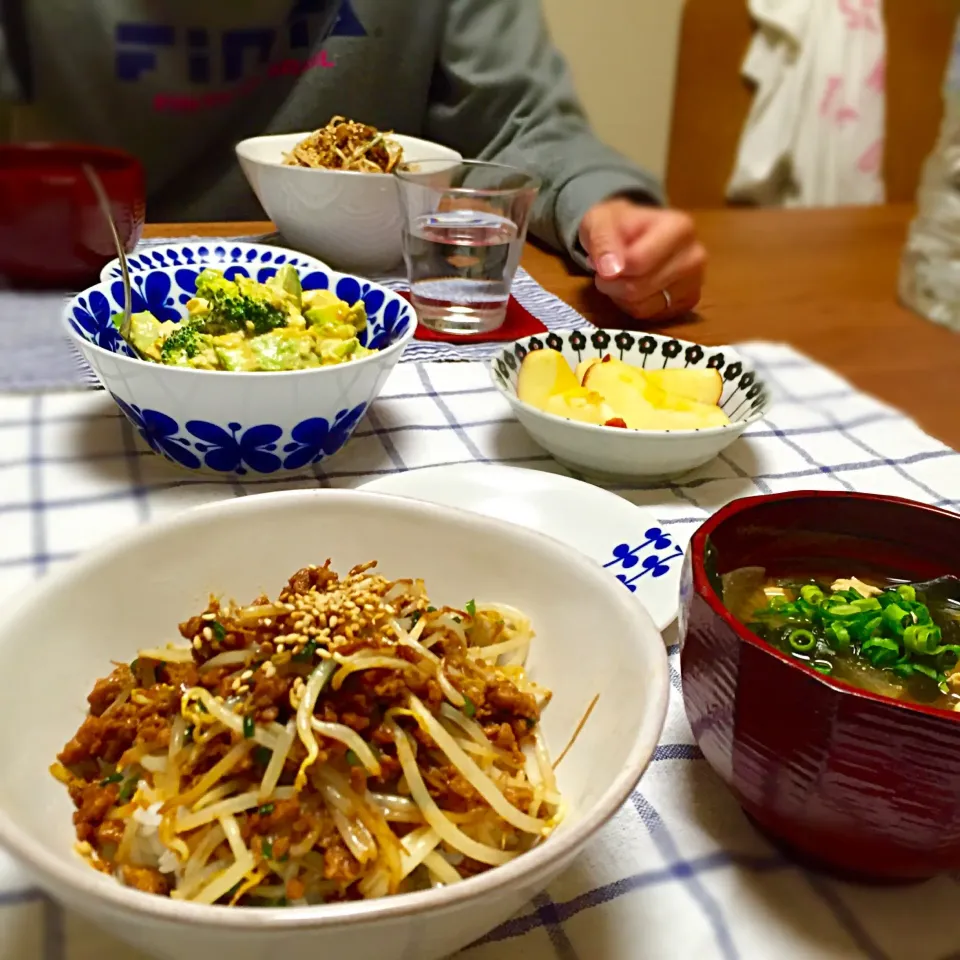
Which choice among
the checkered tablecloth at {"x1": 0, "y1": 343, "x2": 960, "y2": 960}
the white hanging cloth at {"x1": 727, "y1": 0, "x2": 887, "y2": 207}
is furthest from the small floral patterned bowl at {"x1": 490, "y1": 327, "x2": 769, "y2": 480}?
the white hanging cloth at {"x1": 727, "y1": 0, "x2": 887, "y2": 207}

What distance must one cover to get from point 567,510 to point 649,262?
1.92ft

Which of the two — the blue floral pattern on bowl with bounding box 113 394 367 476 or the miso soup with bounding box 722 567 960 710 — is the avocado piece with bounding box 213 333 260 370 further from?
the miso soup with bounding box 722 567 960 710

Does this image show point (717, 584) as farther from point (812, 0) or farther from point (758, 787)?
point (812, 0)

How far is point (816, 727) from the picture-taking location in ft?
1.31

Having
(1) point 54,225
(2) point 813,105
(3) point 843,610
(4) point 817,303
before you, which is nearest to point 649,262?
(4) point 817,303

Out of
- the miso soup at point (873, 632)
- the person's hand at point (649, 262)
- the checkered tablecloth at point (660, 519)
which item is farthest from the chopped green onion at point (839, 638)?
the person's hand at point (649, 262)

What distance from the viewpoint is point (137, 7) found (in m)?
1.66

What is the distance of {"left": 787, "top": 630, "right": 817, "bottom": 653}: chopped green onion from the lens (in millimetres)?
466

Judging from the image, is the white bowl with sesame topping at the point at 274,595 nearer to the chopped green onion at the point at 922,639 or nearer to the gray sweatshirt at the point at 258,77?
the chopped green onion at the point at 922,639

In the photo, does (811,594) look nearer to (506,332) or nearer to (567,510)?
(567,510)

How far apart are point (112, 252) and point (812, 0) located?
243cm

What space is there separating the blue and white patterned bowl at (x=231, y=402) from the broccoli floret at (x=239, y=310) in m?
0.09

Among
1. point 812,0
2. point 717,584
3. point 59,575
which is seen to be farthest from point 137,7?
point 812,0

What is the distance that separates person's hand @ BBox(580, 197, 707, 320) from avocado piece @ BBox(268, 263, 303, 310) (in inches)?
18.2
